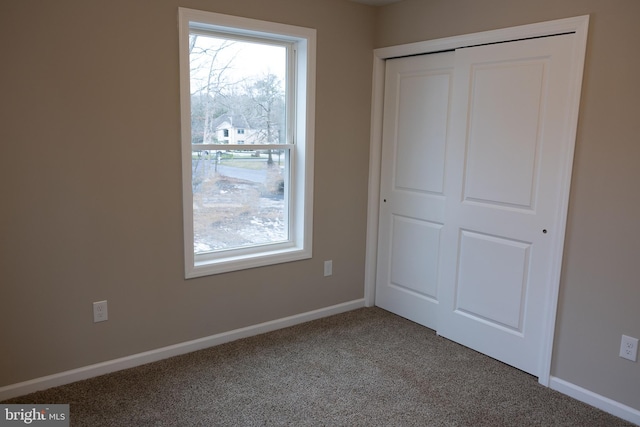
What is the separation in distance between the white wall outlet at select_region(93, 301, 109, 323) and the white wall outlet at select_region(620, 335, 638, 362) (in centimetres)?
275

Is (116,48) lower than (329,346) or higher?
higher

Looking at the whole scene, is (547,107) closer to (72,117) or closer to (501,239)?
(501,239)

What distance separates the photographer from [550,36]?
8.52 ft

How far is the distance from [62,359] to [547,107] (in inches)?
117

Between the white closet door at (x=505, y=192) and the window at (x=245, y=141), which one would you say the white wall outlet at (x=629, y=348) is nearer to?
the white closet door at (x=505, y=192)

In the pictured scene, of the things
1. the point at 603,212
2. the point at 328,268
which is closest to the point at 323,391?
the point at 328,268

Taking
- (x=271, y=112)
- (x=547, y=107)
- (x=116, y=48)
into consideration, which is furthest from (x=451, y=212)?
(x=116, y=48)

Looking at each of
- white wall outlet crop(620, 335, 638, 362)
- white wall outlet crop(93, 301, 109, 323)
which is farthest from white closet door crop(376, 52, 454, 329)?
white wall outlet crop(93, 301, 109, 323)

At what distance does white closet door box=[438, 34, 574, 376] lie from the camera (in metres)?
2.65

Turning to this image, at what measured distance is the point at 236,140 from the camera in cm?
315

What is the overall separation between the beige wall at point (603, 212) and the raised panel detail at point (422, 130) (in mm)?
697

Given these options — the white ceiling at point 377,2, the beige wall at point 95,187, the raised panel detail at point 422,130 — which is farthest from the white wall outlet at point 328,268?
the white ceiling at point 377,2

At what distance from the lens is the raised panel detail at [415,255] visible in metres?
3.45

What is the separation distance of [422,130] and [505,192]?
79cm
